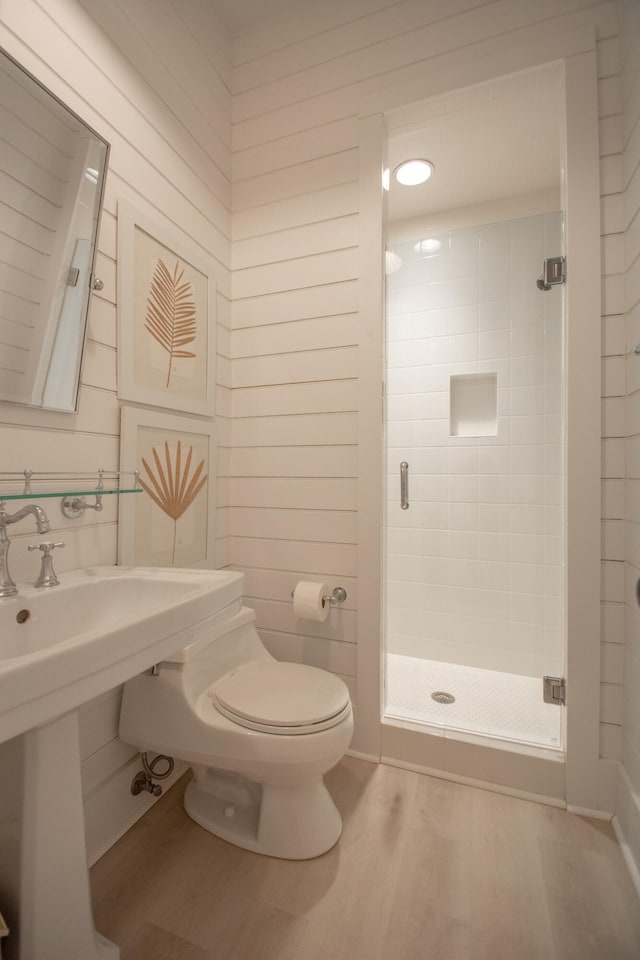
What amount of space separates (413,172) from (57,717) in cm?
241

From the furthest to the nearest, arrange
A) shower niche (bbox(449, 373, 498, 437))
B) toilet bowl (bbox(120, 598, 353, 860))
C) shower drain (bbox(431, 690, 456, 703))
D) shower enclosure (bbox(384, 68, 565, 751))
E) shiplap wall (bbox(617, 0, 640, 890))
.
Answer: shower niche (bbox(449, 373, 498, 437)) < shower enclosure (bbox(384, 68, 565, 751)) < shower drain (bbox(431, 690, 456, 703)) < shiplap wall (bbox(617, 0, 640, 890)) < toilet bowl (bbox(120, 598, 353, 860))

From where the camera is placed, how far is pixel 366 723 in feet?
5.14

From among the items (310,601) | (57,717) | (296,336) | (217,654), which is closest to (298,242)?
(296,336)

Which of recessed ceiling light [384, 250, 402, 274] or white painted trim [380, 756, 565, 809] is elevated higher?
recessed ceiling light [384, 250, 402, 274]

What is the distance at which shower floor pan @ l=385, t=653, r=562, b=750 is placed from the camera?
5.07ft

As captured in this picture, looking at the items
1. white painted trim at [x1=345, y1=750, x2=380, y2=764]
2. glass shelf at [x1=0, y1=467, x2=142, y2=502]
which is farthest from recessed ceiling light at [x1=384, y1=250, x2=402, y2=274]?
white painted trim at [x1=345, y1=750, x2=380, y2=764]

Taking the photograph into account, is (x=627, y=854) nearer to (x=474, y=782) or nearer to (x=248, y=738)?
(x=474, y=782)

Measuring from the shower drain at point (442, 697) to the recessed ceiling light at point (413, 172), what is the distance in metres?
2.45

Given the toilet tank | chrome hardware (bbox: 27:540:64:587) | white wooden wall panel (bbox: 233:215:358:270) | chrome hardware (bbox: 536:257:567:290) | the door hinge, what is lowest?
the toilet tank

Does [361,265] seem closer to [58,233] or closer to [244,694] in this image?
[58,233]

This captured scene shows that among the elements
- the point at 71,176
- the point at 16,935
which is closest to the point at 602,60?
the point at 71,176

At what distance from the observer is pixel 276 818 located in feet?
3.79

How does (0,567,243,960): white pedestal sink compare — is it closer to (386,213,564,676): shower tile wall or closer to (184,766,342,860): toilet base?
(184,766,342,860): toilet base

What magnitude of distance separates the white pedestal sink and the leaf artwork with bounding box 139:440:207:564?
1.62 feet
